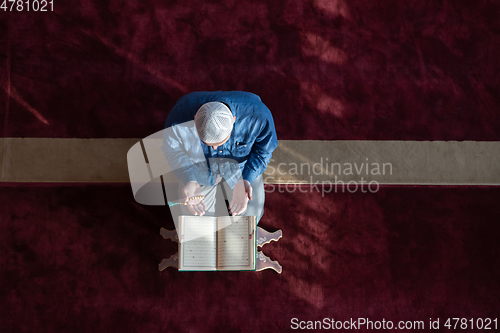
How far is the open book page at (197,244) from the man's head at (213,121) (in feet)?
2.54

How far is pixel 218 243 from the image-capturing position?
7.88 ft

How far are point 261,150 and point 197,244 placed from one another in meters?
0.79

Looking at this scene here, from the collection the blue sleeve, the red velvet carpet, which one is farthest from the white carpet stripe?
the blue sleeve

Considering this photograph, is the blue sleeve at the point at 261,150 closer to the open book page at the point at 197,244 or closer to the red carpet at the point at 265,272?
the open book page at the point at 197,244

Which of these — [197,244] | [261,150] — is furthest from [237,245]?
[261,150]

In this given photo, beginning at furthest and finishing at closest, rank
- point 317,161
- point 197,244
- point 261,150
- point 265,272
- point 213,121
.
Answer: point 317,161
point 265,272
point 197,244
point 261,150
point 213,121

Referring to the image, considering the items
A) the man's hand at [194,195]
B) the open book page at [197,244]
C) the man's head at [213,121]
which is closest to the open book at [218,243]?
the open book page at [197,244]

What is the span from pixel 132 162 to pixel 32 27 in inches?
56.0

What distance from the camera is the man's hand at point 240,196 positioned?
2.16 metres

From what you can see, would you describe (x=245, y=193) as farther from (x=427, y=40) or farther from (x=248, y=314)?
(x=427, y=40)

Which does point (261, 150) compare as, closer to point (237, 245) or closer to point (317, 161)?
point (237, 245)

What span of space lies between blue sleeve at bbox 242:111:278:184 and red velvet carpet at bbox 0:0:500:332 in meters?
0.70

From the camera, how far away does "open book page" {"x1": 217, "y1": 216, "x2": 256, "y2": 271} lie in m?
2.36

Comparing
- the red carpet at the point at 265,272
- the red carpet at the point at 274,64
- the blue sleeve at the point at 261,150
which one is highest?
the red carpet at the point at 274,64
